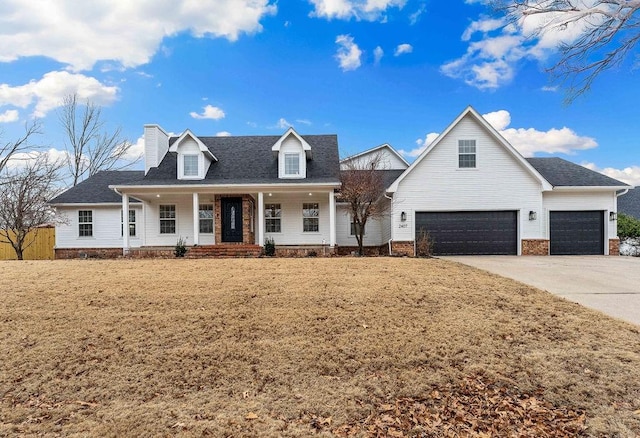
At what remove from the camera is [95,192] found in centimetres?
1978

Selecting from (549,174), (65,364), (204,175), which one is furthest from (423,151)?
(65,364)

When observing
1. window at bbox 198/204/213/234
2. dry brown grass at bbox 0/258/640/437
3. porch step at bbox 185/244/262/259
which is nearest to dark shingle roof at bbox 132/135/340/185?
window at bbox 198/204/213/234

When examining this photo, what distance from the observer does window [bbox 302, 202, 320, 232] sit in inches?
713

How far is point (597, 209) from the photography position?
16328 millimetres

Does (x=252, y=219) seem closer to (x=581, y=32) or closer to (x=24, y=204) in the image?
(x=24, y=204)

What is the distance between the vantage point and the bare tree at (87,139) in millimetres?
32250

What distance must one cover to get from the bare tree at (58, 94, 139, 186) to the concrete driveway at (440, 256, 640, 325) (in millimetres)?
33604

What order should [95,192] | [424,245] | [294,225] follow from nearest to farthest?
[424,245], [294,225], [95,192]

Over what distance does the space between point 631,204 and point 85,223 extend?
34.6 m

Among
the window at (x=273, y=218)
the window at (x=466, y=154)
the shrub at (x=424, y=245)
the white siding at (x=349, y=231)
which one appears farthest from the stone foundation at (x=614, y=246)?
the window at (x=273, y=218)

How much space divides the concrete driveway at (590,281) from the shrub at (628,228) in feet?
19.3

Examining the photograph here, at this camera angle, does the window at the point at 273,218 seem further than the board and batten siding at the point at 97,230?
No

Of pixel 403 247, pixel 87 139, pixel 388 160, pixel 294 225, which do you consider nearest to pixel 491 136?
pixel 403 247

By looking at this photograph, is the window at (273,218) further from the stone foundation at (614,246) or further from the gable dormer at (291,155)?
the stone foundation at (614,246)
